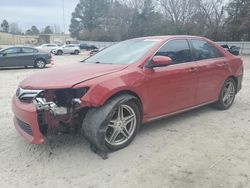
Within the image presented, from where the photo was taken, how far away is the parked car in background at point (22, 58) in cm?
1634

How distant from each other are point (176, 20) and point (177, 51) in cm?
4554

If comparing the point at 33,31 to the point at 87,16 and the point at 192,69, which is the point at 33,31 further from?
the point at 192,69

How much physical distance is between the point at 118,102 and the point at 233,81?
3.27 metres

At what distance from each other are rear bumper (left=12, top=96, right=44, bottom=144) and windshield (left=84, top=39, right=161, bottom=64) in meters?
1.51

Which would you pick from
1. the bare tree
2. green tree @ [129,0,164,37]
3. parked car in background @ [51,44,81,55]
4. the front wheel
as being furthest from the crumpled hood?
green tree @ [129,0,164,37]

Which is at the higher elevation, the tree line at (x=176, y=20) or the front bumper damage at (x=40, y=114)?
the tree line at (x=176, y=20)

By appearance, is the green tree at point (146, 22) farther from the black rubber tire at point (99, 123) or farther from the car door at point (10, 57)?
the black rubber tire at point (99, 123)

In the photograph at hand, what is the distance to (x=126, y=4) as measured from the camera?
194 feet

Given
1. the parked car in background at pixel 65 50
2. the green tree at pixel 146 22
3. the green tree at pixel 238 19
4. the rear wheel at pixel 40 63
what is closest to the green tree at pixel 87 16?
the green tree at pixel 146 22

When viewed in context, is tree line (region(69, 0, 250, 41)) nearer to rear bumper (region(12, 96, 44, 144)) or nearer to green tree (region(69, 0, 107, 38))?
green tree (region(69, 0, 107, 38))

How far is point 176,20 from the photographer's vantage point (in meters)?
48.6

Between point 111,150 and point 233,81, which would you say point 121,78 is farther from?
point 233,81

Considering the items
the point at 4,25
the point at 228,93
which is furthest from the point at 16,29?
the point at 228,93

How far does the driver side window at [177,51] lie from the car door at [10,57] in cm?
1329
